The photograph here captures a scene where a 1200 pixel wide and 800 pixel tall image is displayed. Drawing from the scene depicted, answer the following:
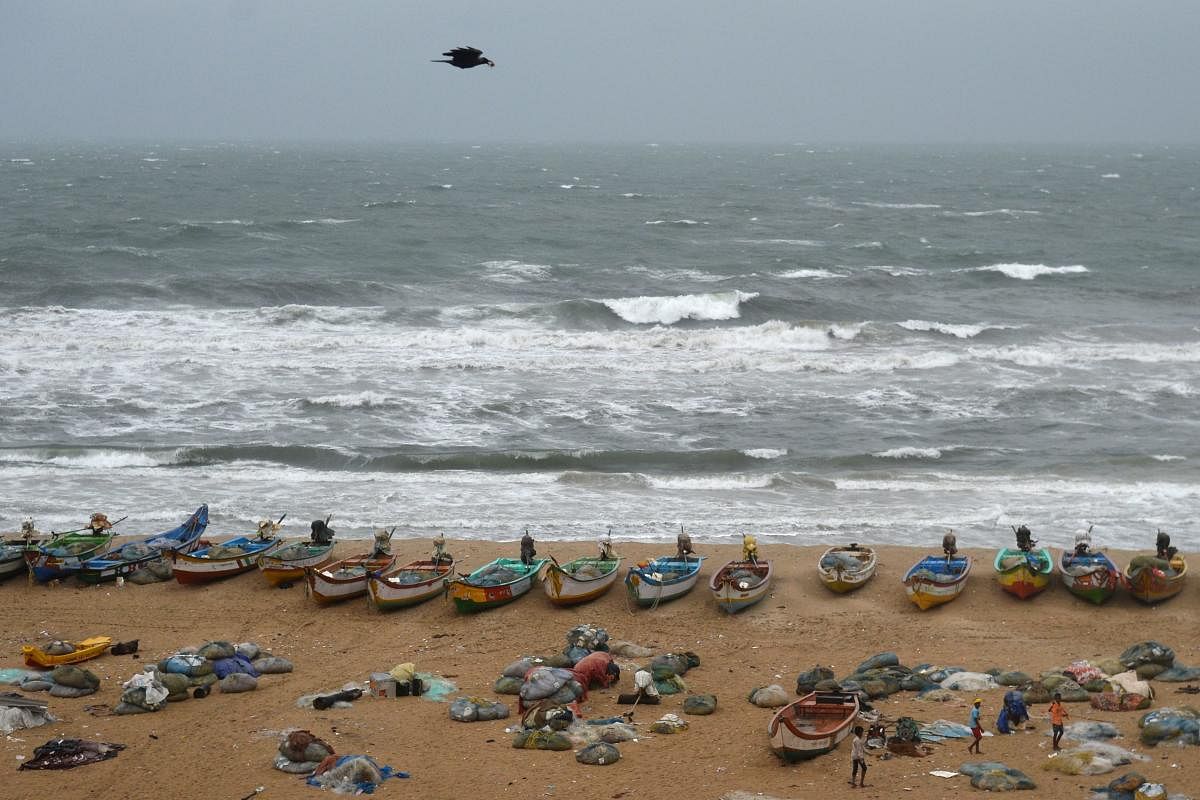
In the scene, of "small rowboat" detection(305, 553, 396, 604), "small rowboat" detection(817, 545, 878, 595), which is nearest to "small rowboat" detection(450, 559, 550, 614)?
"small rowboat" detection(305, 553, 396, 604)

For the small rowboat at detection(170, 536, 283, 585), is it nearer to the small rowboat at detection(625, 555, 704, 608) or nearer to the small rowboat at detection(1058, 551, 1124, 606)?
the small rowboat at detection(625, 555, 704, 608)

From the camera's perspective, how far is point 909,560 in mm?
23828

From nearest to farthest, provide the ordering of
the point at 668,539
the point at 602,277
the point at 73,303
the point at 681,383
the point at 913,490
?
the point at 668,539 < the point at 913,490 < the point at 681,383 < the point at 73,303 < the point at 602,277

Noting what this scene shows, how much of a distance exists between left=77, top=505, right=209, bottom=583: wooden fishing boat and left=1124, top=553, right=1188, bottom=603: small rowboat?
1671cm

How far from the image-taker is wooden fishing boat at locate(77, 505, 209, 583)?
75.2 ft

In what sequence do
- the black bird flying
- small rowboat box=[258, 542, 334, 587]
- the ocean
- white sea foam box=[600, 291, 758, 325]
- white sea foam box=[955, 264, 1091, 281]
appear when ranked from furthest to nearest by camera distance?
1. white sea foam box=[955, 264, 1091, 281]
2. white sea foam box=[600, 291, 758, 325]
3. the ocean
4. small rowboat box=[258, 542, 334, 587]
5. the black bird flying

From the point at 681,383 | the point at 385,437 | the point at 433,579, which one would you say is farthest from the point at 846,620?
the point at 681,383

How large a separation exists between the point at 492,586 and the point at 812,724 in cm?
724

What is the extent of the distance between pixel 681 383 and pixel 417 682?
22154 millimetres

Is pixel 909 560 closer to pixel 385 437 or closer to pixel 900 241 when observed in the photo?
pixel 385 437

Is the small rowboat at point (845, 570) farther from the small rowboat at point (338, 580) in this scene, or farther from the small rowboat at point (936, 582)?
the small rowboat at point (338, 580)

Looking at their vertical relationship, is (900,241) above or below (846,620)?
above

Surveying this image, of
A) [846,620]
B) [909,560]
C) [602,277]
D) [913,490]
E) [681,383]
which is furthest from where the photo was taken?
[602,277]

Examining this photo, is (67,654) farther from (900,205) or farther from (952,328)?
(900,205)
